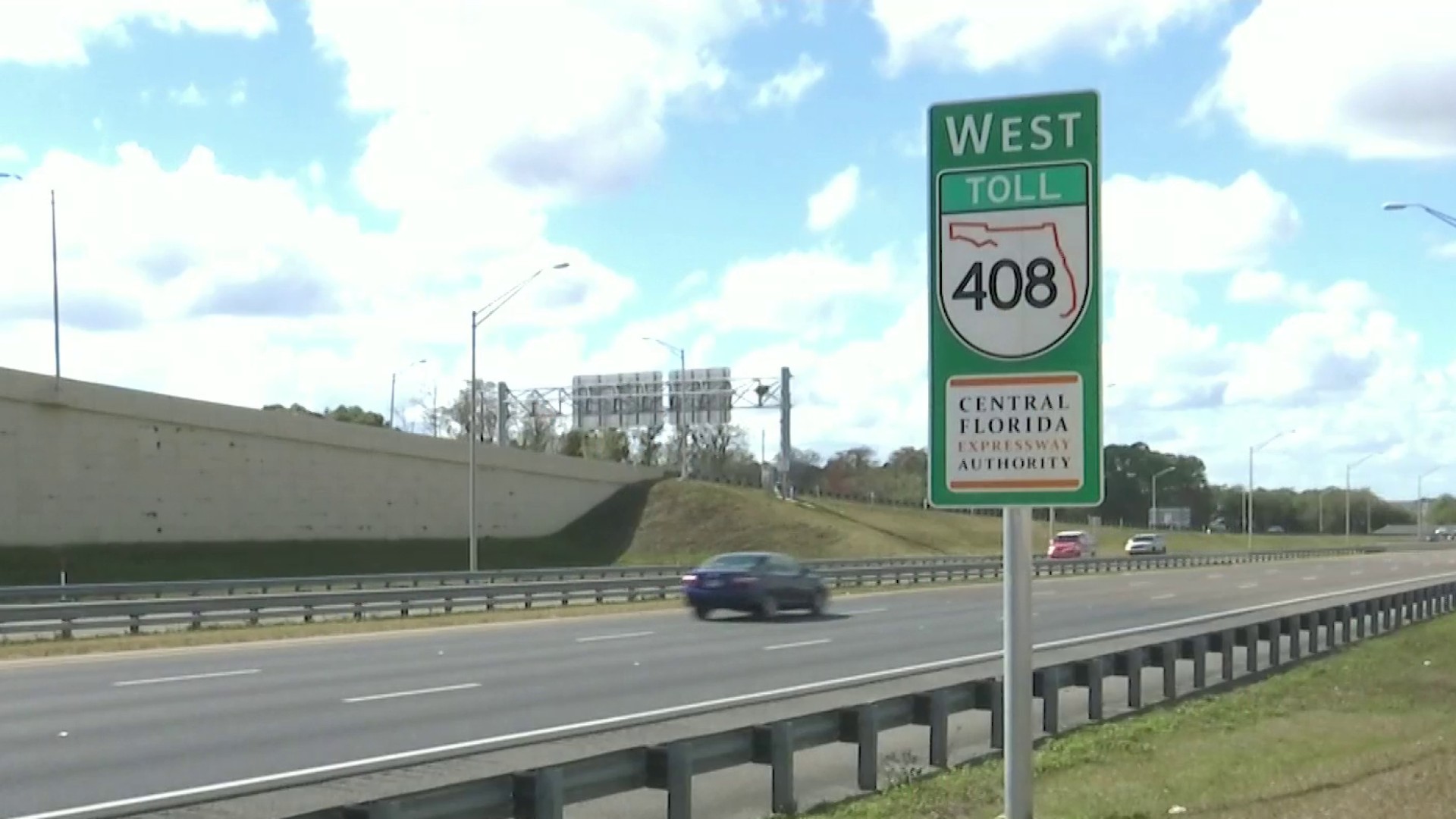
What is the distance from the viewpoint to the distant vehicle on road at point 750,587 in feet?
117

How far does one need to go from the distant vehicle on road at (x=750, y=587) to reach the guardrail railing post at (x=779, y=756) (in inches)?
966

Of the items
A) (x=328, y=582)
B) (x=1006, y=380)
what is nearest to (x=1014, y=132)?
(x=1006, y=380)

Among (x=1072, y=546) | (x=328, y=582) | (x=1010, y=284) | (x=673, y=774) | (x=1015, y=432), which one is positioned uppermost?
(x=1010, y=284)

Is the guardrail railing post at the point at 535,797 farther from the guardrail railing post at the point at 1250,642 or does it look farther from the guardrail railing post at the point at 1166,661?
the guardrail railing post at the point at 1250,642

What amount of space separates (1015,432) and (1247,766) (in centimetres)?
621

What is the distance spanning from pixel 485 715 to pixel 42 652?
13581 millimetres

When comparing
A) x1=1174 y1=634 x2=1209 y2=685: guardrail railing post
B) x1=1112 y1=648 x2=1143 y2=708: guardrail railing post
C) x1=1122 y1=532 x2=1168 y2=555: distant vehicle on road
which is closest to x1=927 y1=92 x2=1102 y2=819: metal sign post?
x1=1112 y1=648 x2=1143 y2=708: guardrail railing post

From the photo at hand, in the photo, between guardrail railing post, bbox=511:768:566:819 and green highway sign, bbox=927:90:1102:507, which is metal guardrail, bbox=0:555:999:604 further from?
green highway sign, bbox=927:90:1102:507

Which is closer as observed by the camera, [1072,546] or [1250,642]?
[1250,642]

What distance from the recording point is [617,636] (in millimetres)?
29688

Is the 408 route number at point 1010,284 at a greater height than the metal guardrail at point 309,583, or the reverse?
the 408 route number at point 1010,284

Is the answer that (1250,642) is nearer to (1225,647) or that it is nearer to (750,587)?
(1225,647)

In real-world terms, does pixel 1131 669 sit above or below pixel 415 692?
above

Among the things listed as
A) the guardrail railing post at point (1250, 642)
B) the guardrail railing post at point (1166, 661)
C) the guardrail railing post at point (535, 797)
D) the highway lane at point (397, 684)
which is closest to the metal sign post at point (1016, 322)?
the guardrail railing post at point (535, 797)
